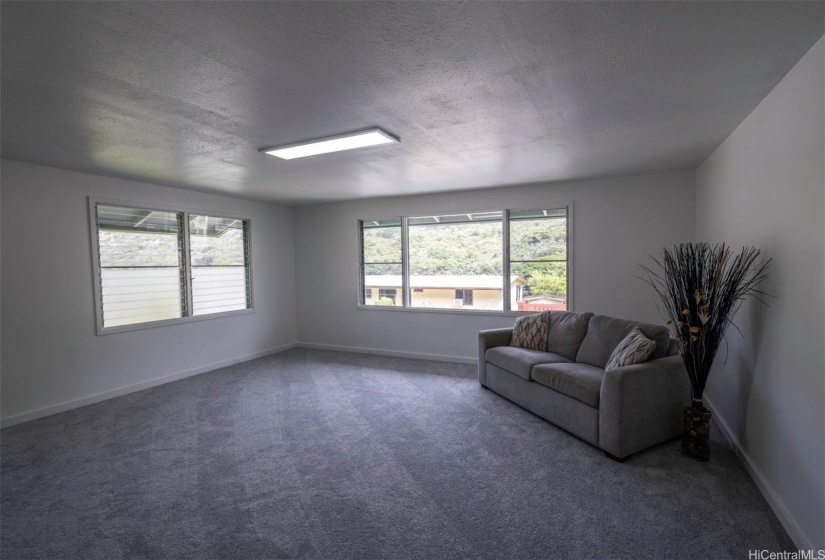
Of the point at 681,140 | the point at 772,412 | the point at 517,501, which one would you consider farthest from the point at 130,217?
the point at 772,412

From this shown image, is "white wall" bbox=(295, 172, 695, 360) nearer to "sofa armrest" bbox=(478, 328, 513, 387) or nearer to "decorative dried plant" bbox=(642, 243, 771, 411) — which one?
"sofa armrest" bbox=(478, 328, 513, 387)

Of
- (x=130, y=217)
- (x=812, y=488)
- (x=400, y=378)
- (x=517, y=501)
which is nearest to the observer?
(x=812, y=488)

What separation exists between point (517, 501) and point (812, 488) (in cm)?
140

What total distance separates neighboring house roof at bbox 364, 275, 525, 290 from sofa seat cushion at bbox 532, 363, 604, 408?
202 centimetres

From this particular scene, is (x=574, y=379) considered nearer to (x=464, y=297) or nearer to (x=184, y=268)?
(x=464, y=297)

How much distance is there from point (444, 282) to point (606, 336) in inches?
101

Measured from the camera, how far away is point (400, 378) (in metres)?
5.12

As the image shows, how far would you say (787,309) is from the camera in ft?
7.31

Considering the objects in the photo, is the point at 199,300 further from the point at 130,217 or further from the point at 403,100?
the point at 403,100

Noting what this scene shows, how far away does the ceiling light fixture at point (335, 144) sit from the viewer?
3068 millimetres

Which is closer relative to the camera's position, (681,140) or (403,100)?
(403,100)

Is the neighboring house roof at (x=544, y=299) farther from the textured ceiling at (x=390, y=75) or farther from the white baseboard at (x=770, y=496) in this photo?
the white baseboard at (x=770, y=496)

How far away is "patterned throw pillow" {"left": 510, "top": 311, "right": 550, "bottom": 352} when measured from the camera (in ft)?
14.7

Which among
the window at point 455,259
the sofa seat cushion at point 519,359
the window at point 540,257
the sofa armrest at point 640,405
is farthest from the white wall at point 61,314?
the sofa armrest at point 640,405
